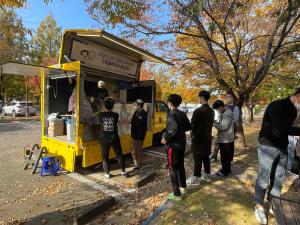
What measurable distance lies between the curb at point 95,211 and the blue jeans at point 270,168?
7.52 feet

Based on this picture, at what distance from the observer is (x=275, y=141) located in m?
3.03

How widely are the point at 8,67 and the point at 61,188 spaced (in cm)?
271

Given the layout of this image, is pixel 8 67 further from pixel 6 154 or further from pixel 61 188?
pixel 6 154

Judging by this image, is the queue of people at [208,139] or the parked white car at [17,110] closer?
the queue of people at [208,139]

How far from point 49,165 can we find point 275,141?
4784 mm

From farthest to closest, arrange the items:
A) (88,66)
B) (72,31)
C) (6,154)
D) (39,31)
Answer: (39,31) → (6,154) → (88,66) → (72,31)

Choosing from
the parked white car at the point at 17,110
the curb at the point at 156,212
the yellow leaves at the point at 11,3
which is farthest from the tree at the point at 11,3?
the parked white car at the point at 17,110

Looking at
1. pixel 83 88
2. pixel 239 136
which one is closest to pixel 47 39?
pixel 83 88

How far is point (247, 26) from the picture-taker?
8719 mm

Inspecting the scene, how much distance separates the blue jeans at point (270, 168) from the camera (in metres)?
3.09

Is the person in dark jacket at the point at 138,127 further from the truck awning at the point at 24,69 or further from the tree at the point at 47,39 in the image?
the tree at the point at 47,39

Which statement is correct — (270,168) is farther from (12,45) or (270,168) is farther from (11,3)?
(12,45)

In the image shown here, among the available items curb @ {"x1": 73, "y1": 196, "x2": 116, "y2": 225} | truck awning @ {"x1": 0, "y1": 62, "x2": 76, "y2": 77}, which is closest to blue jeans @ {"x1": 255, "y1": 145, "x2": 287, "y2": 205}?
curb @ {"x1": 73, "y1": 196, "x2": 116, "y2": 225}

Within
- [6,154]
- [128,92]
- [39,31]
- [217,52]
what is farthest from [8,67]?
[39,31]
